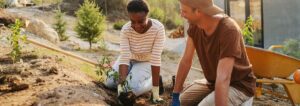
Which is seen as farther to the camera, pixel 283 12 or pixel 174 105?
pixel 283 12

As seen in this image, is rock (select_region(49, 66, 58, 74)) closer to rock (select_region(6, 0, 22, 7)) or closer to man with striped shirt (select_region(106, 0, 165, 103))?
man with striped shirt (select_region(106, 0, 165, 103))

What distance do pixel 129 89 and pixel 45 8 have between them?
21.0 meters

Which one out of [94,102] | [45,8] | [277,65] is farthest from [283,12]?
[45,8]

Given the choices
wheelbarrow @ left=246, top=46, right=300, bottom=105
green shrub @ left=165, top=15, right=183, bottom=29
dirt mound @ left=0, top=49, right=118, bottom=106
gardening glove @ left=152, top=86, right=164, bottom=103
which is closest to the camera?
dirt mound @ left=0, top=49, right=118, bottom=106

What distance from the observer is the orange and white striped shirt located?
4.84 m

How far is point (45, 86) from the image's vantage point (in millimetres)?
4480

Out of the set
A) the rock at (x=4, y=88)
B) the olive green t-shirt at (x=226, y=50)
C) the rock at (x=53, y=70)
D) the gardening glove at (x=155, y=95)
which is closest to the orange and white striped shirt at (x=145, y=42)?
the gardening glove at (x=155, y=95)

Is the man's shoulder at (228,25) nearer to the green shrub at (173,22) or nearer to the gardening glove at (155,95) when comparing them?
the gardening glove at (155,95)

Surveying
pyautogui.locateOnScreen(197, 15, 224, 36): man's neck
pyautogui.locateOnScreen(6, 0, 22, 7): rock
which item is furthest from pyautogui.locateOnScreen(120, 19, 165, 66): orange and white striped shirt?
pyautogui.locateOnScreen(6, 0, 22, 7): rock

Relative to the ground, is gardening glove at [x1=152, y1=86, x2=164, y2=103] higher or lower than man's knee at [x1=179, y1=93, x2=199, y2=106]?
lower

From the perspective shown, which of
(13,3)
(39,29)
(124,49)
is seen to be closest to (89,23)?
(39,29)

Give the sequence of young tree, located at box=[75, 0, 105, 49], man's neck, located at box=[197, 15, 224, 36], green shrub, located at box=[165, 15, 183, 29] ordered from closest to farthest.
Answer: man's neck, located at box=[197, 15, 224, 36]
young tree, located at box=[75, 0, 105, 49]
green shrub, located at box=[165, 15, 183, 29]

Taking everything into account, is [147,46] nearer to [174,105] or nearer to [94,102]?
[94,102]

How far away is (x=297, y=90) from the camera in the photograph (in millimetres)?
5008
